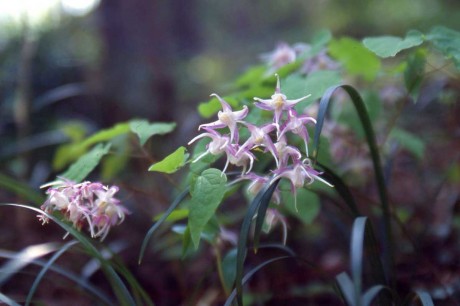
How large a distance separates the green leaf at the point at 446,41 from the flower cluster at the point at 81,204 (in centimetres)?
83

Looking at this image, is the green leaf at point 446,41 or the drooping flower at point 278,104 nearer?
the drooping flower at point 278,104

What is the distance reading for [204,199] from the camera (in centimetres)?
98

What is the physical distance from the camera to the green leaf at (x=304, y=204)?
4.52ft

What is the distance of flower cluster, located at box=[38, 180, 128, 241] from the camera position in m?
1.10

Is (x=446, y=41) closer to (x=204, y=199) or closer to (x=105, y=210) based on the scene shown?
(x=204, y=199)

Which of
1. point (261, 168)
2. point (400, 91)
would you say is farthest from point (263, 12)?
point (261, 168)

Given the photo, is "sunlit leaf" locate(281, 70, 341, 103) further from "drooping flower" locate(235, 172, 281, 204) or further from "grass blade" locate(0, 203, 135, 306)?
"grass blade" locate(0, 203, 135, 306)

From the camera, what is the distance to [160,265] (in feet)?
8.32

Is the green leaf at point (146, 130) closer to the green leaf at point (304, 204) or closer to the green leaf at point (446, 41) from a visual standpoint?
the green leaf at point (304, 204)

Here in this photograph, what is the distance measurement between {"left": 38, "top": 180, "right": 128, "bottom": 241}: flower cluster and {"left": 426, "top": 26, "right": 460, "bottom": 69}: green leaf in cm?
83

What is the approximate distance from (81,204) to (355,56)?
3.15 feet

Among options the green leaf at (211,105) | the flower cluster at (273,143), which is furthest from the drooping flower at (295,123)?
the green leaf at (211,105)

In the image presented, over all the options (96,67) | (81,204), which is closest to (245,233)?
(81,204)

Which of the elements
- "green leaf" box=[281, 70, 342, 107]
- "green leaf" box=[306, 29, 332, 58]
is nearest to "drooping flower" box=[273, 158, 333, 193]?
"green leaf" box=[281, 70, 342, 107]
